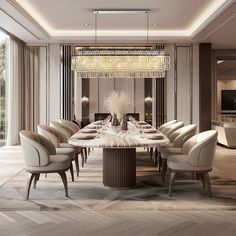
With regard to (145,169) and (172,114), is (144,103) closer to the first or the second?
(172,114)

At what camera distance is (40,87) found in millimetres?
9664

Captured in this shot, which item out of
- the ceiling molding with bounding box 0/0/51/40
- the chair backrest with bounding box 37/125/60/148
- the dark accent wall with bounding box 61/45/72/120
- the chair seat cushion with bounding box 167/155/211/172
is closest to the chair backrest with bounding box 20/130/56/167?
the chair backrest with bounding box 37/125/60/148

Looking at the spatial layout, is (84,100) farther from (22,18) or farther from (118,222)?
(118,222)

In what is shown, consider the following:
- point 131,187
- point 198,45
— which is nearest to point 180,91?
point 198,45

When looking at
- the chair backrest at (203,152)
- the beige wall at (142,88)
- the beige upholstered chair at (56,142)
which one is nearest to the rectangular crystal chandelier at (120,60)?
the beige upholstered chair at (56,142)

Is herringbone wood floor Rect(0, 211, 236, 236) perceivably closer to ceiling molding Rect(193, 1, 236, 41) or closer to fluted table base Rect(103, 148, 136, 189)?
fluted table base Rect(103, 148, 136, 189)

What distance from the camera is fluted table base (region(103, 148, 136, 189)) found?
180 inches

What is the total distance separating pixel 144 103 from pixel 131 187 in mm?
5311

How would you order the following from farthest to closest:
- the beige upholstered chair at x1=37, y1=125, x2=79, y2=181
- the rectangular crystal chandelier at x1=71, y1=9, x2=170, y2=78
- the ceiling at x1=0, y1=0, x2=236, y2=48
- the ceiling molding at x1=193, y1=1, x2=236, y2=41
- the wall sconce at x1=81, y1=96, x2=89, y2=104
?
the wall sconce at x1=81, y1=96, x2=89, y2=104 < the rectangular crystal chandelier at x1=71, y1=9, x2=170, y2=78 < the ceiling at x1=0, y1=0, x2=236, y2=48 < the ceiling molding at x1=193, y1=1, x2=236, y2=41 < the beige upholstered chair at x1=37, y1=125, x2=79, y2=181

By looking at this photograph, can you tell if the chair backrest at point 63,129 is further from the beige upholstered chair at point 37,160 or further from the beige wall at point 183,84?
the beige wall at point 183,84

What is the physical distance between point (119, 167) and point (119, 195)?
0.38 m

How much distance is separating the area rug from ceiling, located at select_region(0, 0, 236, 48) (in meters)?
2.93

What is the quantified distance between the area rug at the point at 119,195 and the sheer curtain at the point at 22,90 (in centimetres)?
390

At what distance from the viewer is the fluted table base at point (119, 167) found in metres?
4.57
